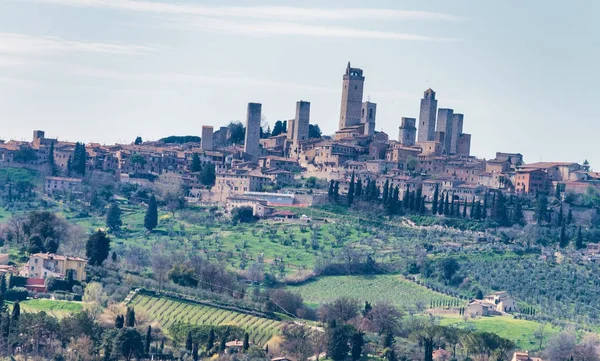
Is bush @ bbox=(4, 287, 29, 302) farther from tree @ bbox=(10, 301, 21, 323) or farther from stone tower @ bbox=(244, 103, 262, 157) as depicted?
stone tower @ bbox=(244, 103, 262, 157)

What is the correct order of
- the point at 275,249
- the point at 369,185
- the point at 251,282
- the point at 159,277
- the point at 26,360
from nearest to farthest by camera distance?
the point at 26,360
the point at 159,277
the point at 251,282
the point at 275,249
the point at 369,185

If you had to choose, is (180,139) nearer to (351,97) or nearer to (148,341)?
(351,97)

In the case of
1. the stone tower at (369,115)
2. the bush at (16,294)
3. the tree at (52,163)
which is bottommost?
the bush at (16,294)

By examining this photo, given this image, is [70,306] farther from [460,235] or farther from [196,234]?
[460,235]

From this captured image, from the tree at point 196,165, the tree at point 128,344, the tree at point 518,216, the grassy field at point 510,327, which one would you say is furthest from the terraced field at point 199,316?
the tree at point 196,165

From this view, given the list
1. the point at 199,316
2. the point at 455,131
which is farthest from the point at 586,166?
the point at 199,316

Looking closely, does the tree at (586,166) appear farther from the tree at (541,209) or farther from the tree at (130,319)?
the tree at (130,319)

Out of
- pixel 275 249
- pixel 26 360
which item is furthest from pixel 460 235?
pixel 26 360
